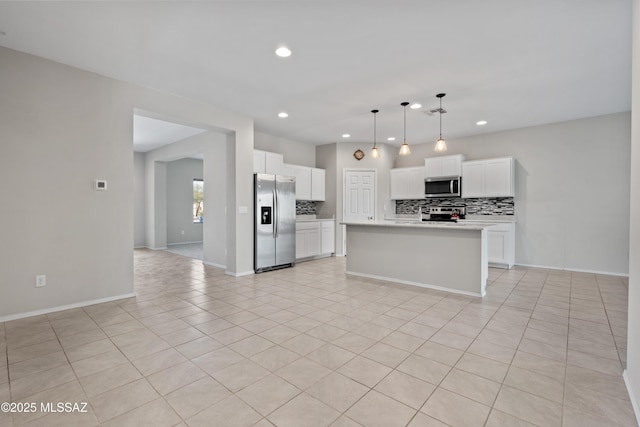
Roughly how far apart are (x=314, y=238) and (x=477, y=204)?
3707 millimetres

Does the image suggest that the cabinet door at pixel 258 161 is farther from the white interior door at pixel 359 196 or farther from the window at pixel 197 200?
the window at pixel 197 200

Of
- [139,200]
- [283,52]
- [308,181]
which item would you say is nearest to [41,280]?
[283,52]

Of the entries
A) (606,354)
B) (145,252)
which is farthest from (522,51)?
(145,252)

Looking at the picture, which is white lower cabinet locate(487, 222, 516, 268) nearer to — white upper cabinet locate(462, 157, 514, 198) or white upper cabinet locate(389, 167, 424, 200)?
white upper cabinet locate(462, 157, 514, 198)

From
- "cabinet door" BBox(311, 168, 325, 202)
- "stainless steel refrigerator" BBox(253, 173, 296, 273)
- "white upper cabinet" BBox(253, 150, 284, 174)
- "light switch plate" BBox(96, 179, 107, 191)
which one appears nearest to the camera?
"light switch plate" BBox(96, 179, 107, 191)

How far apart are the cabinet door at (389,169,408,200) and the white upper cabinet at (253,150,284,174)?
9.51 feet

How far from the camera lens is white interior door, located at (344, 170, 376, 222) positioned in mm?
7371

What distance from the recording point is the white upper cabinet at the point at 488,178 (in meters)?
5.87

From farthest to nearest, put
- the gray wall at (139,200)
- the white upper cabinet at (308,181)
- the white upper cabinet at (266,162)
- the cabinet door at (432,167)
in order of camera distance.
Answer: the gray wall at (139,200) → the white upper cabinet at (308,181) → the cabinet door at (432,167) → the white upper cabinet at (266,162)

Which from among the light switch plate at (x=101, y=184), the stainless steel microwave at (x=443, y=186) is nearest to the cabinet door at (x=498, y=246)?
the stainless steel microwave at (x=443, y=186)

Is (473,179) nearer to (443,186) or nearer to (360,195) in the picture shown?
(443,186)

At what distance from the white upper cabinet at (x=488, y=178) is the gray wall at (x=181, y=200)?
8315 mm

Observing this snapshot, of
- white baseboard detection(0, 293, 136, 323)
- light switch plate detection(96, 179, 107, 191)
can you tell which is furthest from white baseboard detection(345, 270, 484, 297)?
light switch plate detection(96, 179, 107, 191)

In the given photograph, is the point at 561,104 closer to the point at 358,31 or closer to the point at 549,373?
the point at 358,31
